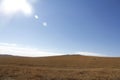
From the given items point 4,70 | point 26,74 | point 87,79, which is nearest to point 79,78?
point 87,79

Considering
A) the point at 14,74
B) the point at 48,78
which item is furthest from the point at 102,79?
the point at 14,74

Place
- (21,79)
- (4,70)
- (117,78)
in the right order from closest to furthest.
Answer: (21,79), (117,78), (4,70)

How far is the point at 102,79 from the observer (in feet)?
96.4

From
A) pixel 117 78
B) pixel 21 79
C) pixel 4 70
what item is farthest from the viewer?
pixel 4 70

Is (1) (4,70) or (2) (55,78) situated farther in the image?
(1) (4,70)

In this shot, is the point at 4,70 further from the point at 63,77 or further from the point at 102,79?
the point at 102,79

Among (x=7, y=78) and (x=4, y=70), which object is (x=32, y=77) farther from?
(x=4, y=70)

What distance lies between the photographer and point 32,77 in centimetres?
2947

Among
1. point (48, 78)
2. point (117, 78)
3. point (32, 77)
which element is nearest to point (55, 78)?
point (48, 78)

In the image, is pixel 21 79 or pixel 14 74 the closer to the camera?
pixel 21 79

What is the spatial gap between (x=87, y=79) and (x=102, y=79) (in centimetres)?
201

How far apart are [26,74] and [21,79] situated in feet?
8.58

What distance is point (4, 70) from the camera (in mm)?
33188

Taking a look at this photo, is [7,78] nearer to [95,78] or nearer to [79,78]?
[79,78]
